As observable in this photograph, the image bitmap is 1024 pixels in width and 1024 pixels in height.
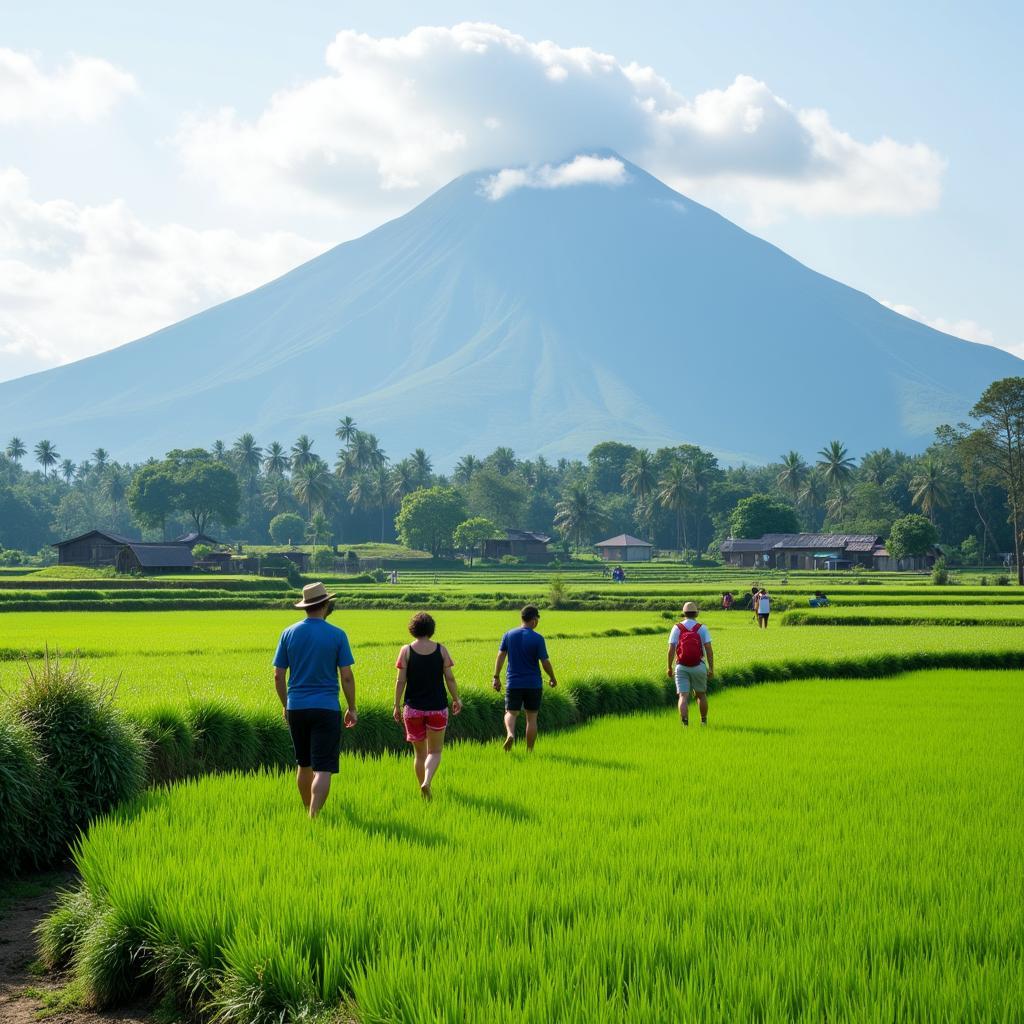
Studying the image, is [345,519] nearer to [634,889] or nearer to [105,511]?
[105,511]

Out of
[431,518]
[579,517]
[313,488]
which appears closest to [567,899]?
[431,518]

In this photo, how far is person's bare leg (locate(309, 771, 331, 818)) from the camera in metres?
8.95

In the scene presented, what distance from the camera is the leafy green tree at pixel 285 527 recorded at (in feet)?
493

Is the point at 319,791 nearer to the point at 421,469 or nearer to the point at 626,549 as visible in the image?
the point at 626,549

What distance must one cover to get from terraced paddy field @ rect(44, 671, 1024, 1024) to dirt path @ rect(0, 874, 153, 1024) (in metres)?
0.21

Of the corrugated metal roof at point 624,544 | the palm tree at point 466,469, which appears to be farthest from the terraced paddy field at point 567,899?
the palm tree at point 466,469

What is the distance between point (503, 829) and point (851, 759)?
217 inches

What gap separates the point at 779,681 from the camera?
23.8 metres

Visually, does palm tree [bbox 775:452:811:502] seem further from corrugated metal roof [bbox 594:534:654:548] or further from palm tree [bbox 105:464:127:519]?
palm tree [bbox 105:464:127:519]

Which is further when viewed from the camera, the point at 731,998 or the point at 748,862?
the point at 748,862

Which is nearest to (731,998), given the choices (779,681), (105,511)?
(779,681)

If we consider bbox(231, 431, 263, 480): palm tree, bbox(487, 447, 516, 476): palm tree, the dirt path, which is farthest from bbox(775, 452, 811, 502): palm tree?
the dirt path

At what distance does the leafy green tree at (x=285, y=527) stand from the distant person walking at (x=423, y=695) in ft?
465

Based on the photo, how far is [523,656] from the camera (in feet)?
42.0
